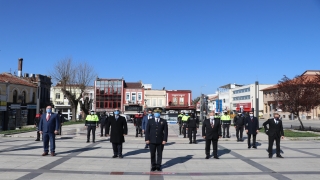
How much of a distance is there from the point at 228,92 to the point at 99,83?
63339 millimetres

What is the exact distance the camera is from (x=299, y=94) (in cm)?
2920

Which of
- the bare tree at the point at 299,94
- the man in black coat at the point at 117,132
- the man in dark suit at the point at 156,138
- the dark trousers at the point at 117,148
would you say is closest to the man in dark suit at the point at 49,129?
the man in black coat at the point at 117,132

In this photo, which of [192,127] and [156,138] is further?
[192,127]

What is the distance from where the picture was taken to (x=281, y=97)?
1235 inches

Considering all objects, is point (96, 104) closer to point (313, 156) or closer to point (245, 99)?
point (245, 99)

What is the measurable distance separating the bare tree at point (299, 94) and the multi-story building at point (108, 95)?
148 feet

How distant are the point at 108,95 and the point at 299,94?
4846 centimetres

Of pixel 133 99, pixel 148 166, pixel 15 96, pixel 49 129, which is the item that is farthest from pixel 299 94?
pixel 133 99

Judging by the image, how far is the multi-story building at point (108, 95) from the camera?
7144 cm

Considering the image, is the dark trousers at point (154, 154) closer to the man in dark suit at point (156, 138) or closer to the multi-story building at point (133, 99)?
the man in dark suit at point (156, 138)

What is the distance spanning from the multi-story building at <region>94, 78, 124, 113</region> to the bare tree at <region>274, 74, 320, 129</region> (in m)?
45.0

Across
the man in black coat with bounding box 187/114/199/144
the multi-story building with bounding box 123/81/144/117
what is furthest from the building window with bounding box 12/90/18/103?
the man in black coat with bounding box 187/114/199/144

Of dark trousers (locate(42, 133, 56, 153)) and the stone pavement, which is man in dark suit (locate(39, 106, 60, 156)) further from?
the stone pavement

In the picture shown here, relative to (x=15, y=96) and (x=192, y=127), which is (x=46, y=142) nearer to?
(x=192, y=127)
